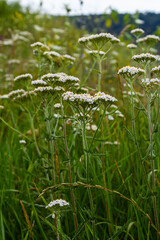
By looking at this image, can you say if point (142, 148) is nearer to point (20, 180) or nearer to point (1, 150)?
point (20, 180)

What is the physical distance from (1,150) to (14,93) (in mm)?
798

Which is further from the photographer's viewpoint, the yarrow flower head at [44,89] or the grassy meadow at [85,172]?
the yarrow flower head at [44,89]

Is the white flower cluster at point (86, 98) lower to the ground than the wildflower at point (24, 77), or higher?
lower

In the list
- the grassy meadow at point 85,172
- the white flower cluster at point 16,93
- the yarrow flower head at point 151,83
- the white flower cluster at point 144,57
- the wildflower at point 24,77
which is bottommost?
the grassy meadow at point 85,172

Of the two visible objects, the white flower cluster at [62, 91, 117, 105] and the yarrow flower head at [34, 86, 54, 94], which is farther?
the yarrow flower head at [34, 86, 54, 94]

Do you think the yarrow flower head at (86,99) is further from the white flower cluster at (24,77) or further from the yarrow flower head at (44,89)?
the white flower cluster at (24,77)

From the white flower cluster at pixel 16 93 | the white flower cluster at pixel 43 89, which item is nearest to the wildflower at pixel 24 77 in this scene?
the white flower cluster at pixel 16 93

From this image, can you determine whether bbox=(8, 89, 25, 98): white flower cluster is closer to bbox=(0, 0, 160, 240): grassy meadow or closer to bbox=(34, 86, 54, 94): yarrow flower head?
bbox=(0, 0, 160, 240): grassy meadow

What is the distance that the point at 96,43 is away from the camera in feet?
7.15

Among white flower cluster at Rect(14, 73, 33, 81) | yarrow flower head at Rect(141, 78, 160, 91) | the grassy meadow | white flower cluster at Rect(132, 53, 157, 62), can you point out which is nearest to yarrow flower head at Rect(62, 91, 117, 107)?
the grassy meadow

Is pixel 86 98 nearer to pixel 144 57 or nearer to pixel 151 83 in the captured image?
pixel 151 83

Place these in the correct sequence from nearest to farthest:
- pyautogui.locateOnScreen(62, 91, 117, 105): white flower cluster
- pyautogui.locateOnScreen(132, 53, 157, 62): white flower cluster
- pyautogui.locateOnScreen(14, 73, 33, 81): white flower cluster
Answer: pyautogui.locateOnScreen(62, 91, 117, 105): white flower cluster, pyautogui.locateOnScreen(132, 53, 157, 62): white flower cluster, pyautogui.locateOnScreen(14, 73, 33, 81): white flower cluster

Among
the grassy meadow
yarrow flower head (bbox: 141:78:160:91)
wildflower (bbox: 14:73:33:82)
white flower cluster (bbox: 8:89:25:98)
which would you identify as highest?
wildflower (bbox: 14:73:33:82)

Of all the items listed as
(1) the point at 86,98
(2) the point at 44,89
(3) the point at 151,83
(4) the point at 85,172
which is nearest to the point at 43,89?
(2) the point at 44,89
